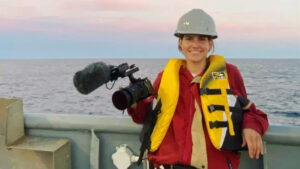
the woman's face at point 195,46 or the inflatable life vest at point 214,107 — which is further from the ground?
the woman's face at point 195,46

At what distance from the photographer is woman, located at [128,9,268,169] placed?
173 centimetres

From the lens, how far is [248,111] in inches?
71.2

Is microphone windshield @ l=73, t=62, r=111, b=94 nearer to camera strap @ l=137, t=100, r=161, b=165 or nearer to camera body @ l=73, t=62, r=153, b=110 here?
camera body @ l=73, t=62, r=153, b=110

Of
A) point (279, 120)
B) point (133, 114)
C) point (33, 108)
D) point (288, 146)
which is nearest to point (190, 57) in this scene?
point (133, 114)

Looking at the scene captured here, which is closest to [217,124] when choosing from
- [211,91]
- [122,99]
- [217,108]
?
[217,108]

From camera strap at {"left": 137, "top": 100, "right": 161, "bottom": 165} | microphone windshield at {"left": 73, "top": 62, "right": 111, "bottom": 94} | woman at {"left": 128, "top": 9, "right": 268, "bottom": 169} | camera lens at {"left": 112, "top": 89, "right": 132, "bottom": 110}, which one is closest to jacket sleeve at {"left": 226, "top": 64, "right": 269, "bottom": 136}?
woman at {"left": 128, "top": 9, "right": 268, "bottom": 169}

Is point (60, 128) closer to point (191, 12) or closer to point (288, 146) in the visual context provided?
point (191, 12)

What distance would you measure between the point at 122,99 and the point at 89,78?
0.87ft

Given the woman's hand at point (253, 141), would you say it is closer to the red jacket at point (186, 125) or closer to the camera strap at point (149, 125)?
the red jacket at point (186, 125)

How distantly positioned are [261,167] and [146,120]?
0.93m

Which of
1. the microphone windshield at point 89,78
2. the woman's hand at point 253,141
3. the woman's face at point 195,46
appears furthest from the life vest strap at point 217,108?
the microphone windshield at point 89,78

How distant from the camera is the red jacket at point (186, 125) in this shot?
1.74 metres

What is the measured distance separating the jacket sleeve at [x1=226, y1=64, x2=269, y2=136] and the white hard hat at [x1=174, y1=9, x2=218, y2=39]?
0.90ft

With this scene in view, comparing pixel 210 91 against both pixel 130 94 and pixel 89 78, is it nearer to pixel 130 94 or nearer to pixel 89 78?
pixel 130 94
